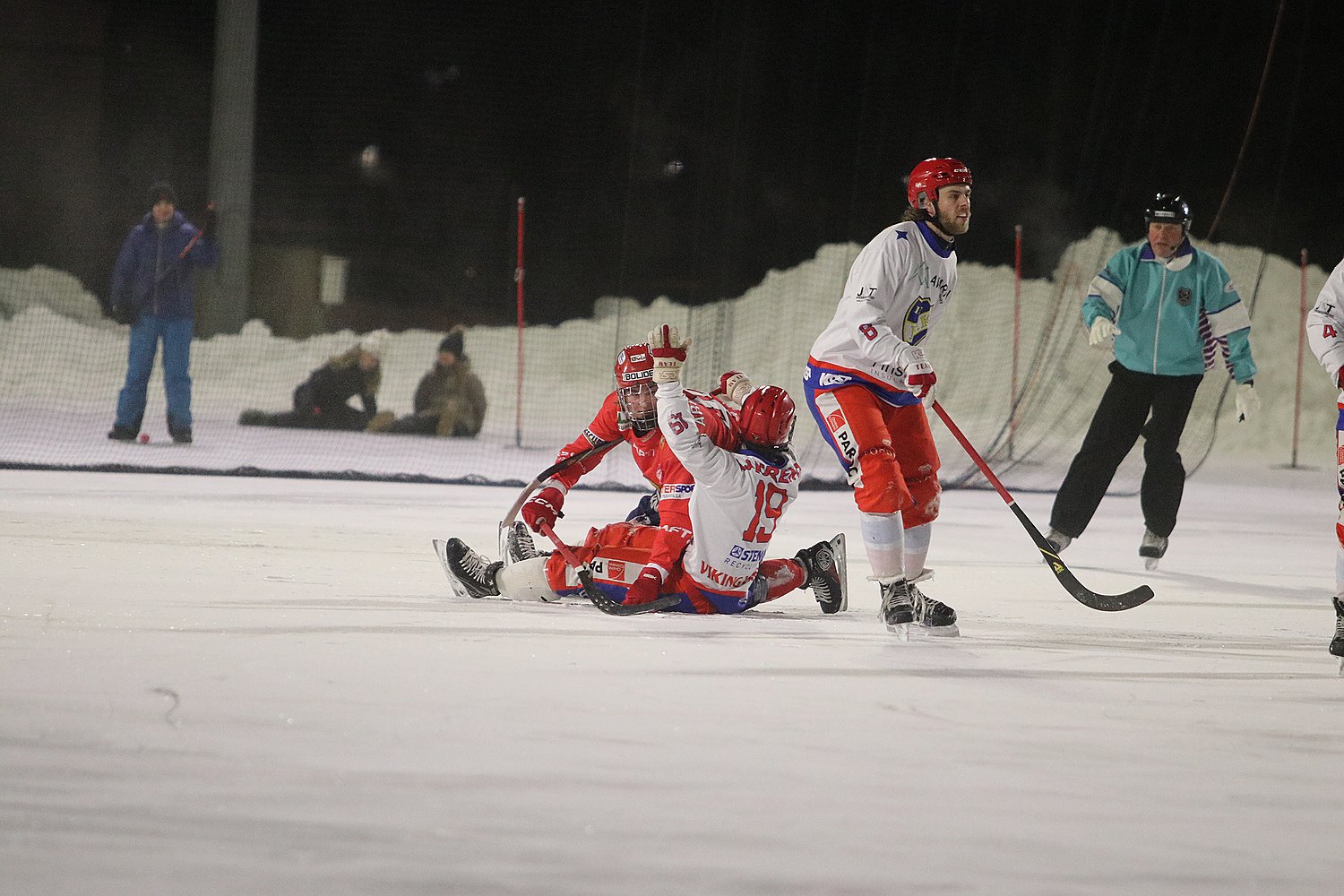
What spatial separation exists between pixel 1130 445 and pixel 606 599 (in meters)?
2.45

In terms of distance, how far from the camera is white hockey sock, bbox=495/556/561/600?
3.62m

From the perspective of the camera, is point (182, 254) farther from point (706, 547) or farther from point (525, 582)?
point (706, 547)

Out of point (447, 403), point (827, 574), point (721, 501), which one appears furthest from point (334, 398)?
point (721, 501)

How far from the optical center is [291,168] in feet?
43.5

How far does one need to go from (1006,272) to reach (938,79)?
242cm

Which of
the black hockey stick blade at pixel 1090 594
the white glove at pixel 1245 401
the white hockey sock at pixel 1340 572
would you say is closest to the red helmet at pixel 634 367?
the black hockey stick blade at pixel 1090 594

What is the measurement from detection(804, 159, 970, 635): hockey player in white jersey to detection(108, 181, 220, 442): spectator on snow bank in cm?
562

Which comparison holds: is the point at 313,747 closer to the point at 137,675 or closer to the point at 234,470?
the point at 137,675

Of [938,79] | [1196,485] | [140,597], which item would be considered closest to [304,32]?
[938,79]

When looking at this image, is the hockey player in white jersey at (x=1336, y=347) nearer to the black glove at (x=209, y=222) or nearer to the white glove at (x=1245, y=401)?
the white glove at (x=1245, y=401)

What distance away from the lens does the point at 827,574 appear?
12.1ft

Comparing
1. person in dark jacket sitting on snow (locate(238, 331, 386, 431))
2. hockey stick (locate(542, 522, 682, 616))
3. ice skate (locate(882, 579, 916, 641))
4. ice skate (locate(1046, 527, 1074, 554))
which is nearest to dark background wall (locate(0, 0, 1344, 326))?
person in dark jacket sitting on snow (locate(238, 331, 386, 431))

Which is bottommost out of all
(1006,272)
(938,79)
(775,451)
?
(775,451)

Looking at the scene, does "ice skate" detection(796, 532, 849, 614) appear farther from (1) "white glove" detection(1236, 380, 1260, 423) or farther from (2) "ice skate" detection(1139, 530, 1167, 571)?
(1) "white glove" detection(1236, 380, 1260, 423)
